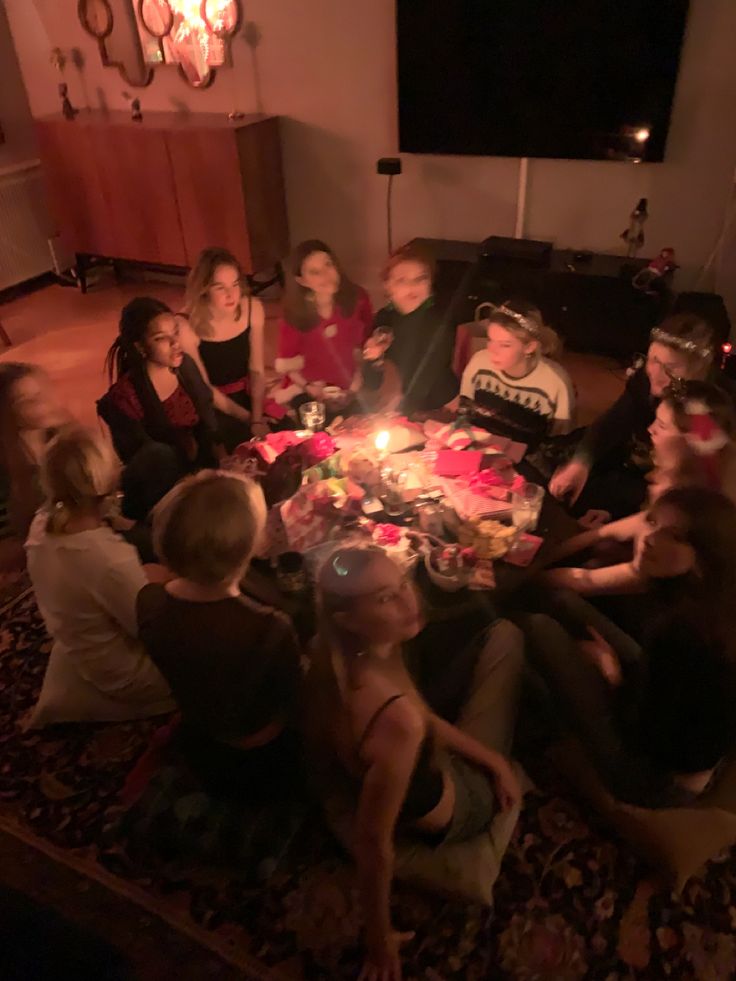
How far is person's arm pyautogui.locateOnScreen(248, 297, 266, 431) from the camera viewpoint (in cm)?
295

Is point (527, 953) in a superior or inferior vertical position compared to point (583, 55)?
inferior

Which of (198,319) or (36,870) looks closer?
(36,870)

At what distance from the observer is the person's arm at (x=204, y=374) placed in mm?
2764

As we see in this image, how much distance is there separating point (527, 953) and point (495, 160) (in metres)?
3.77

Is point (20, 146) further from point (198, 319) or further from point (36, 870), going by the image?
point (36, 870)

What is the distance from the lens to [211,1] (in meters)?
4.13

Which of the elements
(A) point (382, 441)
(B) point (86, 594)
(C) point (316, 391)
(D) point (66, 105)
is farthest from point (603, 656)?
(D) point (66, 105)

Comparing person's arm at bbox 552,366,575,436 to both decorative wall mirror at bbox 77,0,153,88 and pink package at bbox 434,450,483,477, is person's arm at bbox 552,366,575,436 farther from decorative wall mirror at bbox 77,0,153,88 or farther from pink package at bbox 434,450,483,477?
decorative wall mirror at bbox 77,0,153,88

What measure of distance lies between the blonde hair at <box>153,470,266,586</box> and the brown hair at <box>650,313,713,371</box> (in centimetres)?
145

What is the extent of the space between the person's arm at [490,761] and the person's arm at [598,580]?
53cm

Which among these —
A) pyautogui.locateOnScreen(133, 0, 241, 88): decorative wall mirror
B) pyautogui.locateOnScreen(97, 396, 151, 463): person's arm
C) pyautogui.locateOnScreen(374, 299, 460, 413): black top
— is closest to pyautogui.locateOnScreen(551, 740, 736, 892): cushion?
pyautogui.locateOnScreen(374, 299, 460, 413): black top

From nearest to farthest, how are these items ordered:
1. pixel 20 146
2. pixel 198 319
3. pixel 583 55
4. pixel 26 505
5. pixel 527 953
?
pixel 527 953 → pixel 26 505 → pixel 198 319 → pixel 583 55 → pixel 20 146

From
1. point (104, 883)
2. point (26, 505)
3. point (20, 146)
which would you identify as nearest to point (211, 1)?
point (20, 146)

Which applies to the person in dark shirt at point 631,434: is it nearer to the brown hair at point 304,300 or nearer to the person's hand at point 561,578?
the person's hand at point 561,578
